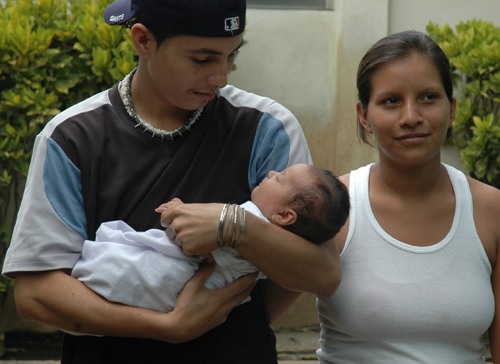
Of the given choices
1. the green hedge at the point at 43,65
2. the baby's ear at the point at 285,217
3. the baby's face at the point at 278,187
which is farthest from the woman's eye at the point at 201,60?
the green hedge at the point at 43,65

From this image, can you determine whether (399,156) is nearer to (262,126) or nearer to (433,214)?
(433,214)

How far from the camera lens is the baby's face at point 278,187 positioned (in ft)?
10.2

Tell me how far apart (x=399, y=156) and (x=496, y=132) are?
11.5 ft

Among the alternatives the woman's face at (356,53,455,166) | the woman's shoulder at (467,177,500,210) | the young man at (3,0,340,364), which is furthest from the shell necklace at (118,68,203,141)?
the woman's shoulder at (467,177,500,210)

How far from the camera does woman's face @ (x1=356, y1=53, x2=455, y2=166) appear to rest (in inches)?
135

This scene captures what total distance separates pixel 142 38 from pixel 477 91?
13.7 ft

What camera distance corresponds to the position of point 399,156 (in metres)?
3.46

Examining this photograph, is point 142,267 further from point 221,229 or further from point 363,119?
point 363,119

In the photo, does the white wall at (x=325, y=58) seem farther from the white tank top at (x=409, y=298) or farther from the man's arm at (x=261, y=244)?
the man's arm at (x=261, y=244)

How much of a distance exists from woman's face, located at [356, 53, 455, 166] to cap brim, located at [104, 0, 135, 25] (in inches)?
32.7

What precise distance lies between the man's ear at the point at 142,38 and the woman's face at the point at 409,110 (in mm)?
771

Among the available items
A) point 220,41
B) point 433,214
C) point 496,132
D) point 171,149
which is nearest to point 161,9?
point 220,41

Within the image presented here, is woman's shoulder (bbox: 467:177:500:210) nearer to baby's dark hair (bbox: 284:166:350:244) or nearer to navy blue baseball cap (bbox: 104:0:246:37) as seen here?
baby's dark hair (bbox: 284:166:350:244)

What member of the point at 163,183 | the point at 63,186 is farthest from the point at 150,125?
the point at 63,186
